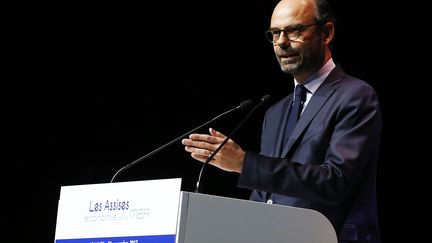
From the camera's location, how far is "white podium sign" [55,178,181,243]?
213 centimetres

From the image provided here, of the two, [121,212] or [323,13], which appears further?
[323,13]

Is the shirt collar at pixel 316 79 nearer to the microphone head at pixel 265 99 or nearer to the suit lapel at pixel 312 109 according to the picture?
the suit lapel at pixel 312 109

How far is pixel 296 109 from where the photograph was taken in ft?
9.95

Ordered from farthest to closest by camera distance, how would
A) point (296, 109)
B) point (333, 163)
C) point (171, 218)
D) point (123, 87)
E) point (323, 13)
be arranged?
1. point (123, 87)
2. point (323, 13)
3. point (296, 109)
4. point (333, 163)
5. point (171, 218)

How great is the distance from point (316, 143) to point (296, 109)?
319 millimetres

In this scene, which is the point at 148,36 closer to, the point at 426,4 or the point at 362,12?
the point at 362,12

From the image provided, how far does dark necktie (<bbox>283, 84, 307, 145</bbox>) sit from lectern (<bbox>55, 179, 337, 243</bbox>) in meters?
0.63

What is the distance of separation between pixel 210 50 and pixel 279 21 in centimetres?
212

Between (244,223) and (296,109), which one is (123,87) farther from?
(244,223)

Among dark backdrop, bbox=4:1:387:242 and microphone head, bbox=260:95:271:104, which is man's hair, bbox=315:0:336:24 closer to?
microphone head, bbox=260:95:271:104

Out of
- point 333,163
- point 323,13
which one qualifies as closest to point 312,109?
point 333,163

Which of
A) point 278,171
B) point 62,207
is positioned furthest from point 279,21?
point 62,207

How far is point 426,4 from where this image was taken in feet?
14.9

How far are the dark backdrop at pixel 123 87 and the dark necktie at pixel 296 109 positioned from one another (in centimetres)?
190
